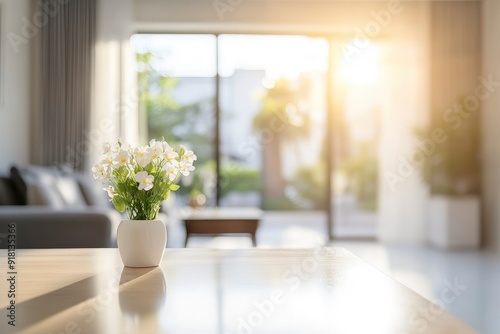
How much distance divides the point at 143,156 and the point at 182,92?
5.83 m

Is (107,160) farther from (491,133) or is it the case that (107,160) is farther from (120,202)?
(491,133)

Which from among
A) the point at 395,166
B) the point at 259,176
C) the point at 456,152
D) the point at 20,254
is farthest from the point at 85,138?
the point at 20,254

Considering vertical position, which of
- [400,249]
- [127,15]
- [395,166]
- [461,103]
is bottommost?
[400,249]

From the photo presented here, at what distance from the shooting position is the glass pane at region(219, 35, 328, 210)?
7.62 meters

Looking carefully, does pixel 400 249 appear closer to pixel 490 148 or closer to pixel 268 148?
pixel 490 148

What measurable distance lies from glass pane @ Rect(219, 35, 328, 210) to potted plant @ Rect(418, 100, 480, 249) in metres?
1.39

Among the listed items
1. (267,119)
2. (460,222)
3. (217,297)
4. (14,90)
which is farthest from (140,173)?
(267,119)

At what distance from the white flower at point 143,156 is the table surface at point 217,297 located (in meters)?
0.32

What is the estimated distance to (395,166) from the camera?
7270 millimetres

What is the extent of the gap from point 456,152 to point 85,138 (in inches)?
163

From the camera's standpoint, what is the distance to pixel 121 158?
1.88m

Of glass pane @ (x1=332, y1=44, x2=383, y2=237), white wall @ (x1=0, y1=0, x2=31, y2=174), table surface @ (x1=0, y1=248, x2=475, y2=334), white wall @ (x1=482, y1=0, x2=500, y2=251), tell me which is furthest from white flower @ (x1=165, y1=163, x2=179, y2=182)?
glass pane @ (x1=332, y1=44, x2=383, y2=237)

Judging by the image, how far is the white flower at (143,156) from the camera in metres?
1.88

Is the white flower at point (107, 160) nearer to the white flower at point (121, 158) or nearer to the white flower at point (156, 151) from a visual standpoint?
the white flower at point (121, 158)
